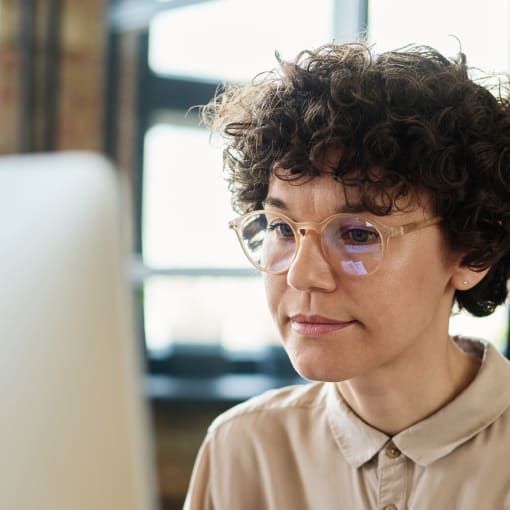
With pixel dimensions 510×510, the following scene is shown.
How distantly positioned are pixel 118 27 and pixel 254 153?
3.20 metres

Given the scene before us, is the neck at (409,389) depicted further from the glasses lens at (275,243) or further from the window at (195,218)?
the window at (195,218)

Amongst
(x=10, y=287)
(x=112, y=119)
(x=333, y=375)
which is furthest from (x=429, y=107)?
(x=112, y=119)

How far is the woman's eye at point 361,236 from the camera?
1.15m

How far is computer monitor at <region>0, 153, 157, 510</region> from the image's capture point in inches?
10.9

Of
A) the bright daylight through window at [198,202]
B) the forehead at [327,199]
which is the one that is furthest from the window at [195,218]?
the forehead at [327,199]

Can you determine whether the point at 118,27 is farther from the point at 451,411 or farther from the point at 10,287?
the point at 10,287

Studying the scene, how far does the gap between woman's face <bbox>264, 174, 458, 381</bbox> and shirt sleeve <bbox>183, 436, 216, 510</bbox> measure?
35cm

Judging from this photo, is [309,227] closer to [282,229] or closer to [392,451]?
[282,229]

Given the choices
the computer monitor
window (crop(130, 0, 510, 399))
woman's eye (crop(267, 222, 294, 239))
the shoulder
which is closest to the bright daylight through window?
window (crop(130, 0, 510, 399))

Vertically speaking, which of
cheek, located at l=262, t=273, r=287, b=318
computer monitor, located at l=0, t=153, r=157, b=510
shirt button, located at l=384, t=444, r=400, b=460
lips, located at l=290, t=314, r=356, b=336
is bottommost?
shirt button, located at l=384, t=444, r=400, b=460

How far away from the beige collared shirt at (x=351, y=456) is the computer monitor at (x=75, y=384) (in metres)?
0.98

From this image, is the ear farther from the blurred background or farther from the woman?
→ the blurred background

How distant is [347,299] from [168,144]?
302 centimetres

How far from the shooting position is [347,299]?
1.15 meters
